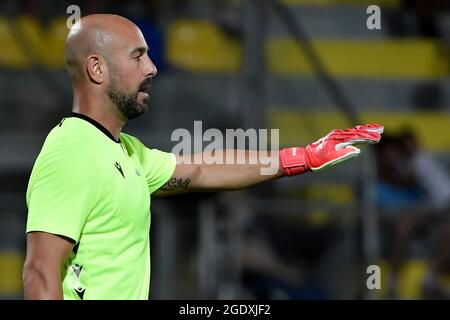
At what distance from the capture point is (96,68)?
412 cm

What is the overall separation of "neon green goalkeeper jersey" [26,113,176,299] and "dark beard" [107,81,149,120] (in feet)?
0.35

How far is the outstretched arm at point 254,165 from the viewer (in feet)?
14.6

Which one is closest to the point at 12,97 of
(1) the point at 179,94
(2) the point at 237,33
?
(1) the point at 179,94

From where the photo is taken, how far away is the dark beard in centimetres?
415

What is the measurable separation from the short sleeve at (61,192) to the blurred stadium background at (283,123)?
13.7ft

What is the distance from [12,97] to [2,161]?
0.53m

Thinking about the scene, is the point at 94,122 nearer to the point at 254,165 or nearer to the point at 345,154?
the point at 254,165

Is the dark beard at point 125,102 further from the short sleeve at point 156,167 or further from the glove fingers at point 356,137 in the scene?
the glove fingers at point 356,137

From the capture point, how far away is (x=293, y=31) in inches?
354

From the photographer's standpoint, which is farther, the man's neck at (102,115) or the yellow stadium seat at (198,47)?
the yellow stadium seat at (198,47)

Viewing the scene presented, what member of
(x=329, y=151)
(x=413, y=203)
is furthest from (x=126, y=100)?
(x=413, y=203)

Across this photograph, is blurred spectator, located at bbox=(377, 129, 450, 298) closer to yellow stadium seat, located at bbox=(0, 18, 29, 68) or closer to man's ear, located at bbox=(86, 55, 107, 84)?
yellow stadium seat, located at bbox=(0, 18, 29, 68)

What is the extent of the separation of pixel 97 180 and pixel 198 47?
573cm

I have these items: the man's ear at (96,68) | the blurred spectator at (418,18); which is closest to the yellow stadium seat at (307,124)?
the blurred spectator at (418,18)
